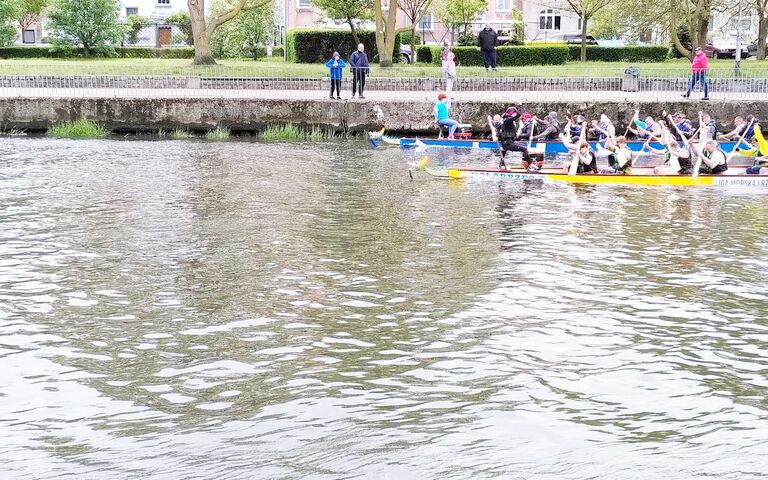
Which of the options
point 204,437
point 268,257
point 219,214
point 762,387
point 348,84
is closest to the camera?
point 204,437

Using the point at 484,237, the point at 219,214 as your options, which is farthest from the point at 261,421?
the point at 219,214

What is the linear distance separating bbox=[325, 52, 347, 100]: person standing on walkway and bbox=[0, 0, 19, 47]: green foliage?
29.7 meters

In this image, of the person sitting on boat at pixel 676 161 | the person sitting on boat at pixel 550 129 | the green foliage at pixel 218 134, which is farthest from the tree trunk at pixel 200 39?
the person sitting on boat at pixel 676 161

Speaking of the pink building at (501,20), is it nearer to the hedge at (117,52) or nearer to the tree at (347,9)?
the hedge at (117,52)

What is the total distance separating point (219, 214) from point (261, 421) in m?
10.9

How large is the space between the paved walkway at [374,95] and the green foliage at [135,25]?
2676 cm

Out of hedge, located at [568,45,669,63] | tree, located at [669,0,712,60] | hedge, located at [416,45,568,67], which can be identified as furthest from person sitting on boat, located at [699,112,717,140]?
hedge, located at [568,45,669,63]

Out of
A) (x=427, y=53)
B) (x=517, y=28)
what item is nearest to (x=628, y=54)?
(x=517, y=28)

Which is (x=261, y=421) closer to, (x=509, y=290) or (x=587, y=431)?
(x=587, y=431)

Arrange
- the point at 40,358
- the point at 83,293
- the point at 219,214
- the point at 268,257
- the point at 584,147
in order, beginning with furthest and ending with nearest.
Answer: the point at 584,147
the point at 219,214
the point at 268,257
the point at 83,293
the point at 40,358

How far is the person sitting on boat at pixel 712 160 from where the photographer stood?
24.8m

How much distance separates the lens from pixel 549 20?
68125mm

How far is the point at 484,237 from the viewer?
19.0 metres

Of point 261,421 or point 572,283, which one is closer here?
point 261,421
